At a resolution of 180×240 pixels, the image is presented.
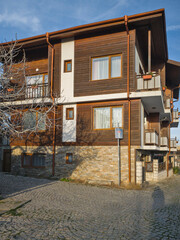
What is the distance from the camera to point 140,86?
13711mm

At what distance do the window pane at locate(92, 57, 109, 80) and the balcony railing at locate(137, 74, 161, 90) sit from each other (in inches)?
81.0

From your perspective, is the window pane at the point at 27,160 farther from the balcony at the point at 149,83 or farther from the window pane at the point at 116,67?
the balcony at the point at 149,83

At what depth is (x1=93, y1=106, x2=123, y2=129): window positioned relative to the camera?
14148 mm

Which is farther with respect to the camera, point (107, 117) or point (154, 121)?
point (154, 121)

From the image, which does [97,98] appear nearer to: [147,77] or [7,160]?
[147,77]

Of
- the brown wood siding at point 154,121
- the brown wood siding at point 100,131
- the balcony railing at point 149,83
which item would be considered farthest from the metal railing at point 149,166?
the balcony railing at point 149,83

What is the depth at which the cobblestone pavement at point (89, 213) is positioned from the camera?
620 cm

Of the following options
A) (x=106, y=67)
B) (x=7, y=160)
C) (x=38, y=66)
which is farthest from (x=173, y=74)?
(x=7, y=160)

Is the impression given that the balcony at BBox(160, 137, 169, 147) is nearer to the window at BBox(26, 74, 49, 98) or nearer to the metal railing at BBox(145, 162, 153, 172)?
the metal railing at BBox(145, 162, 153, 172)

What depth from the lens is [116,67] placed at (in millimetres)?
14445

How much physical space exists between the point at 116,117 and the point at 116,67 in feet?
9.86

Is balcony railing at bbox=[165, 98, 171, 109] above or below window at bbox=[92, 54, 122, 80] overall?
below

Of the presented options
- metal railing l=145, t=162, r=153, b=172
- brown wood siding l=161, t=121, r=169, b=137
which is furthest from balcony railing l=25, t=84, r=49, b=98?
brown wood siding l=161, t=121, r=169, b=137

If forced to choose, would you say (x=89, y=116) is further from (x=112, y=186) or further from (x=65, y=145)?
(x=112, y=186)
